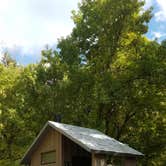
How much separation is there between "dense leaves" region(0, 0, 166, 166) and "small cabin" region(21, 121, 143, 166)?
8777 mm

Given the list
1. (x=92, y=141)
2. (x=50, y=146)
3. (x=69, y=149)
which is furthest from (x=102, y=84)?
(x=92, y=141)

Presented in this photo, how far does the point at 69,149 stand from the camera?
22781 millimetres

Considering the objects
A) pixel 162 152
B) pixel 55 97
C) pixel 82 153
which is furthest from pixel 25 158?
pixel 162 152

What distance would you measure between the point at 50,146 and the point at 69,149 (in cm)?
109

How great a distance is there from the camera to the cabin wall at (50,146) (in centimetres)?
2195

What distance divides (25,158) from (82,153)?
11.1 feet

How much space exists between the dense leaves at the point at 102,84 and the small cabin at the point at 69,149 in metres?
8.78

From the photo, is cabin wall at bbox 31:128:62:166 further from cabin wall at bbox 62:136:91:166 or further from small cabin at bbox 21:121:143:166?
cabin wall at bbox 62:136:91:166

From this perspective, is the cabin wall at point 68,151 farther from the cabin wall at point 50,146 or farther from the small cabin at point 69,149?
the cabin wall at point 50,146

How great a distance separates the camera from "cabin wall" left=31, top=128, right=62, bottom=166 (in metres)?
22.0

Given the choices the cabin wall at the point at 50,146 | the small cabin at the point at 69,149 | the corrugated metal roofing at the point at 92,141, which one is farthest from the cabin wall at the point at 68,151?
the corrugated metal roofing at the point at 92,141

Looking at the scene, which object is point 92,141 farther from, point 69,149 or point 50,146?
point 50,146

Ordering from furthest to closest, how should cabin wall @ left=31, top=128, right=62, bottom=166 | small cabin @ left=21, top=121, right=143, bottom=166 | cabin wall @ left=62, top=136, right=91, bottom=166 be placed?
cabin wall @ left=62, top=136, right=91, bottom=166 < cabin wall @ left=31, top=128, right=62, bottom=166 < small cabin @ left=21, top=121, right=143, bottom=166

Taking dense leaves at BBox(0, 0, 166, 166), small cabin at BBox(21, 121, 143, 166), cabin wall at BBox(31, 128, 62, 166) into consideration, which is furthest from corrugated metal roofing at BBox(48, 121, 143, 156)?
dense leaves at BBox(0, 0, 166, 166)
